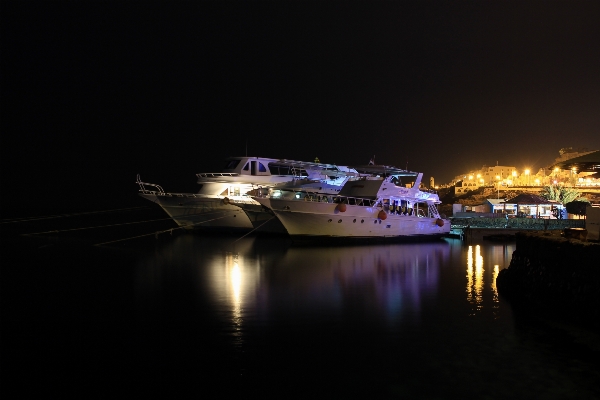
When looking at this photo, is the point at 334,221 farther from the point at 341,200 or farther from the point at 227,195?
the point at 227,195

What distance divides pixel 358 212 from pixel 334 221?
2045mm

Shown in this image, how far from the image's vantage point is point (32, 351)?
1099cm

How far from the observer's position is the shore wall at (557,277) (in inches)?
442

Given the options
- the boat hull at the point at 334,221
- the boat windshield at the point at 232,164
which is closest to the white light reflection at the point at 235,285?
the boat hull at the point at 334,221

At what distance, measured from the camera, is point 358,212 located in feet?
108

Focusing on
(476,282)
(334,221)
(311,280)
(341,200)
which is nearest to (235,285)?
(311,280)

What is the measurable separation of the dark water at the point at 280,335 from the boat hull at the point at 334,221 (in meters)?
7.74

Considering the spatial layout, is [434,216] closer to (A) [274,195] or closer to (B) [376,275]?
(A) [274,195]

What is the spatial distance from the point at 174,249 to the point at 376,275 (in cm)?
1467

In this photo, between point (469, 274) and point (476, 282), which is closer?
point (476, 282)

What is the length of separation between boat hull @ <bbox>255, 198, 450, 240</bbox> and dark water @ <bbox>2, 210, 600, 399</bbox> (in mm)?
7742

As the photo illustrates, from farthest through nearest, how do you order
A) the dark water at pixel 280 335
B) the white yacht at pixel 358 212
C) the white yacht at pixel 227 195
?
the white yacht at pixel 227 195 → the white yacht at pixel 358 212 → the dark water at pixel 280 335

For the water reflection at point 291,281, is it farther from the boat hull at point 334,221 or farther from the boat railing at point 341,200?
the boat railing at point 341,200

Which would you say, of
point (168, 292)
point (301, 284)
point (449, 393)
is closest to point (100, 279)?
point (168, 292)
